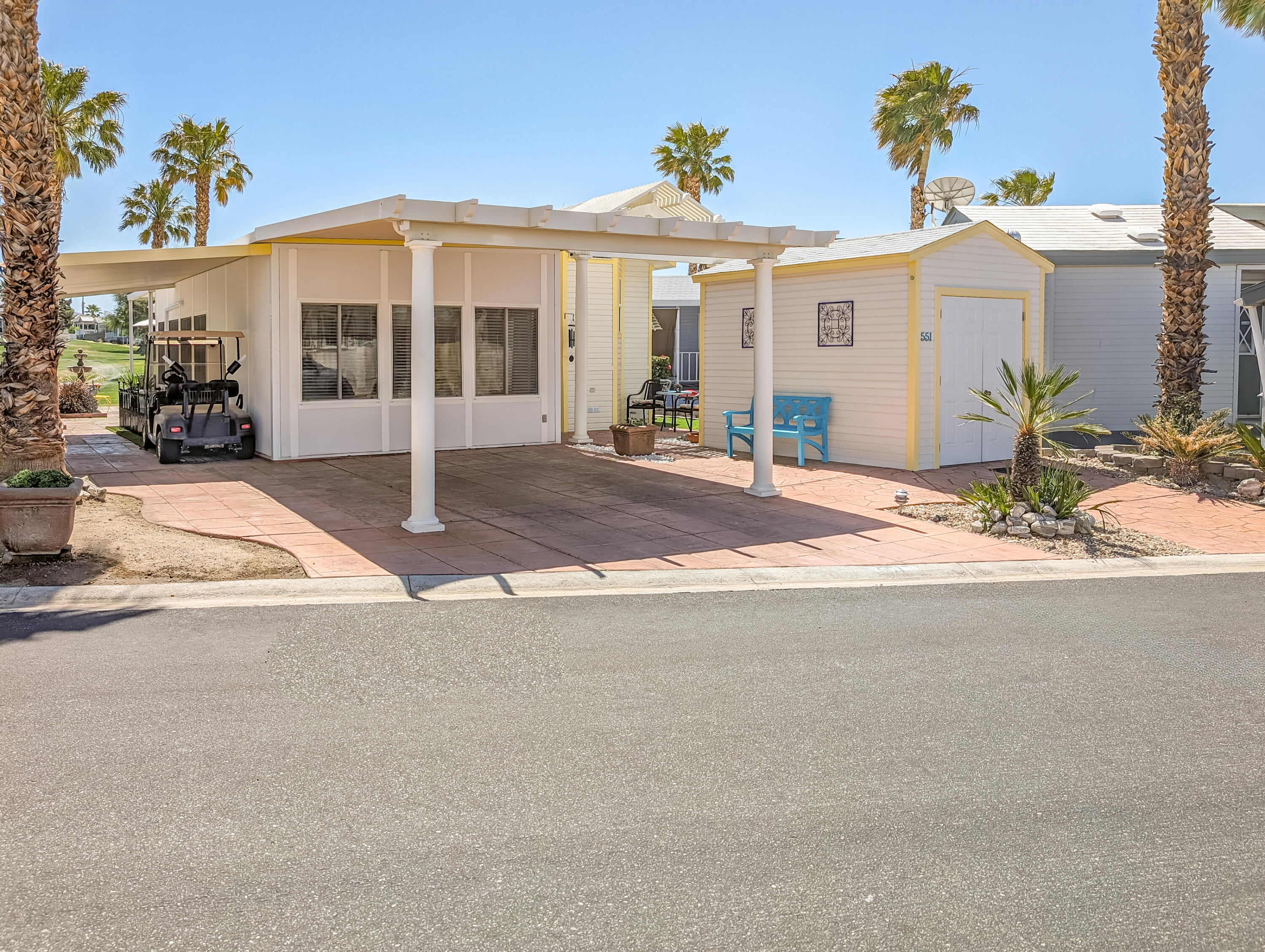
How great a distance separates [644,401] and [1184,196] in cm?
1053

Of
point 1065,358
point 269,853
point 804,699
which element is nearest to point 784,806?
point 804,699

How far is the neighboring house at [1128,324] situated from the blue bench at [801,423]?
544 cm

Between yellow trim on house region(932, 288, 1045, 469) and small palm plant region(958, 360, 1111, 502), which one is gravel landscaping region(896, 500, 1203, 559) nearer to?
small palm plant region(958, 360, 1111, 502)

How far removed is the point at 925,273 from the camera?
13953mm

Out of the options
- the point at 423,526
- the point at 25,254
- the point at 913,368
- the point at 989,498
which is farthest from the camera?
the point at 913,368

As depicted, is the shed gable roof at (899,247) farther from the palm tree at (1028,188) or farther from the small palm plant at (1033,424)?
the palm tree at (1028,188)

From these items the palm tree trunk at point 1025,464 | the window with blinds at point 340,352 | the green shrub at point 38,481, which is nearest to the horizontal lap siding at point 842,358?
the palm tree trunk at point 1025,464

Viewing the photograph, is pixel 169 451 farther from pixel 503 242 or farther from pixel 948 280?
pixel 948 280

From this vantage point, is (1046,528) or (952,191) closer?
(1046,528)

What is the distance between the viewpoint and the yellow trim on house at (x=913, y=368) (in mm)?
13875

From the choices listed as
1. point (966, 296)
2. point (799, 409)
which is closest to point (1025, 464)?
point (966, 296)

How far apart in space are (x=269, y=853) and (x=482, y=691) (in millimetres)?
1867

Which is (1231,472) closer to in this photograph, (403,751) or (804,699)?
(804,699)

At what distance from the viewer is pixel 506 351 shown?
16297mm
